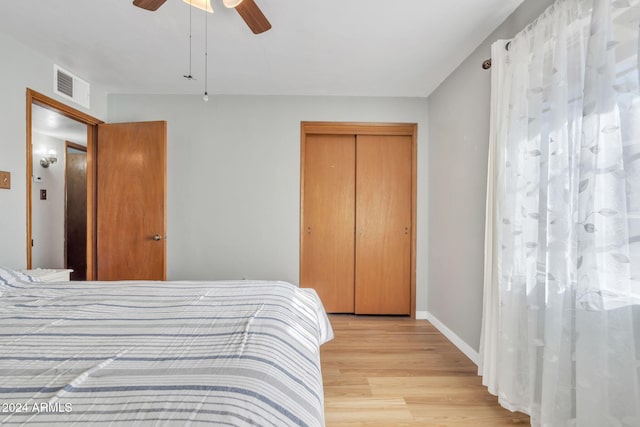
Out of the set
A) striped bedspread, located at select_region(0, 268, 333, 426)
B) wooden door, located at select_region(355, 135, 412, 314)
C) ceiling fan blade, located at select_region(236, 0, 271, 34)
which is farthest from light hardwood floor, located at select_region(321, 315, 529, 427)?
Result: ceiling fan blade, located at select_region(236, 0, 271, 34)

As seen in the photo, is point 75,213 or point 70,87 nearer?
point 70,87

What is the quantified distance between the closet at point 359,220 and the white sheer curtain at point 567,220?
1397 mm

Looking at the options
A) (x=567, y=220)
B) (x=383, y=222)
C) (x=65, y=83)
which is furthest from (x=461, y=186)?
(x=65, y=83)

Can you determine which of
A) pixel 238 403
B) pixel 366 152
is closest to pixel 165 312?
pixel 238 403

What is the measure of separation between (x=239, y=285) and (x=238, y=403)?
1012mm

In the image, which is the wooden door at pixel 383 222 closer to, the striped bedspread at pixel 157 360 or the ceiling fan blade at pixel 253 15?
the ceiling fan blade at pixel 253 15

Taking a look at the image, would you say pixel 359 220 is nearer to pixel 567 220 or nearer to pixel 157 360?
pixel 567 220

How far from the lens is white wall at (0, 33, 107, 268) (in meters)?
2.05

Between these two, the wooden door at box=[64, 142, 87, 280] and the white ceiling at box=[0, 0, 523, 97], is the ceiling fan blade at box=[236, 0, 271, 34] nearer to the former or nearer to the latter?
the white ceiling at box=[0, 0, 523, 97]

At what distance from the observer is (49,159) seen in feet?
13.4

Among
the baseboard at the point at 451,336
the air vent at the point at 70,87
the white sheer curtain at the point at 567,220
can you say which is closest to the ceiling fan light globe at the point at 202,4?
the air vent at the point at 70,87

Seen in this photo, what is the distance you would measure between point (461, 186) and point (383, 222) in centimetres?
99

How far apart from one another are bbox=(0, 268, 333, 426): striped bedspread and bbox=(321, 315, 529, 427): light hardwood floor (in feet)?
2.51

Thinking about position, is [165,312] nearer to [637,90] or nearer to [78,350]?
[78,350]
